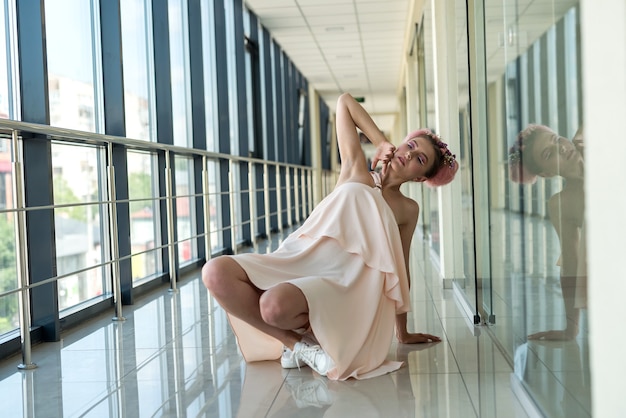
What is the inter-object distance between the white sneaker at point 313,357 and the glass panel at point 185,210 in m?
2.69

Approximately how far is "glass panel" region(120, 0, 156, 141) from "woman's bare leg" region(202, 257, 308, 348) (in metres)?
2.19

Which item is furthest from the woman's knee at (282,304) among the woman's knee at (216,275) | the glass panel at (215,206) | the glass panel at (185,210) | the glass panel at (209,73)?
the glass panel at (209,73)

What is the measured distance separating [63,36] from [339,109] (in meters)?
1.56

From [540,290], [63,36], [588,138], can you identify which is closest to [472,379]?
[540,290]

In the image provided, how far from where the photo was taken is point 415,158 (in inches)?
83.6

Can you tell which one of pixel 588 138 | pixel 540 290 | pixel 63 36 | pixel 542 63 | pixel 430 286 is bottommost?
pixel 430 286

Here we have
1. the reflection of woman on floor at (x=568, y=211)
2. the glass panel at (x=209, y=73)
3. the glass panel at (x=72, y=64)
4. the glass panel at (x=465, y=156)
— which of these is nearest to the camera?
the reflection of woman on floor at (x=568, y=211)

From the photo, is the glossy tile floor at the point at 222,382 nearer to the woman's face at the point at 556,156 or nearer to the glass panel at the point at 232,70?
the woman's face at the point at 556,156

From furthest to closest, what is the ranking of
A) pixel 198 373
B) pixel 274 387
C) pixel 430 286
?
pixel 430 286, pixel 198 373, pixel 274 387

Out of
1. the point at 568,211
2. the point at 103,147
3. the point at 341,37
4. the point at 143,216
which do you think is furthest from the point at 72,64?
the point at 341,37

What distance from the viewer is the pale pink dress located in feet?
6.20

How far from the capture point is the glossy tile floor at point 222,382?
1657 mm

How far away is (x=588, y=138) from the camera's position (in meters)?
0.89

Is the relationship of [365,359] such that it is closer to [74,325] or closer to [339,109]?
[339,109]
